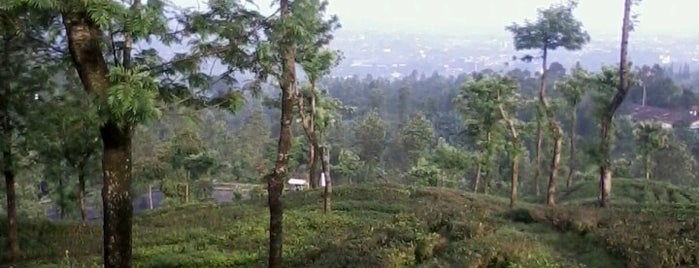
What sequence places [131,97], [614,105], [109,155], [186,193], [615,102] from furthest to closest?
[186,193], [614,105], [615,102], [109,155], [131,97]

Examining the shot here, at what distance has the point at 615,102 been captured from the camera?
20328 mm

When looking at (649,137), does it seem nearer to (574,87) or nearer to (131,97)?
(574,87)

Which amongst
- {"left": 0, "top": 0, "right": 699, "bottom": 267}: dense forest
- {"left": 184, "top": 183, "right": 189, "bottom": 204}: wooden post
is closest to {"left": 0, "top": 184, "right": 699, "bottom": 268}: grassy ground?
{"left": 0, "top": 0, "right": 699, "bottom": 267}: dense forest

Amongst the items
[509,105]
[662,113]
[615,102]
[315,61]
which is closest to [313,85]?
[315,61]

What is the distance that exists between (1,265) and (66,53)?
31.7 feet

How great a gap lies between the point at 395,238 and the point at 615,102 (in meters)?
12.0

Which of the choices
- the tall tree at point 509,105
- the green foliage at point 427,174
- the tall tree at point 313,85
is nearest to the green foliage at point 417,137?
the green foliage at point 427,174

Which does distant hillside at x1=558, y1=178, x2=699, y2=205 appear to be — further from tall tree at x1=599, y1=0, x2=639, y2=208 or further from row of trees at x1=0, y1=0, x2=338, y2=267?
row of trees at x1=0, y1=0, x2=338, y2=267

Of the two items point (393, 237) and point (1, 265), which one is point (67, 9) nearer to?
point (393, 237)

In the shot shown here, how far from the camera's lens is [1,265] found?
1583 centimetres

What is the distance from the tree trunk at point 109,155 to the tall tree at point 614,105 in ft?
50.3

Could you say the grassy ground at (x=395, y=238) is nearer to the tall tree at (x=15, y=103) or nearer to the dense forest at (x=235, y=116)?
the dense forest at (x=235, y=116)

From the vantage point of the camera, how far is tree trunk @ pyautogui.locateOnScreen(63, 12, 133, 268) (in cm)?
768

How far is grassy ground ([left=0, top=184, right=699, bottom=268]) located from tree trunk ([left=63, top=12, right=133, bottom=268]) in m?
3.49
